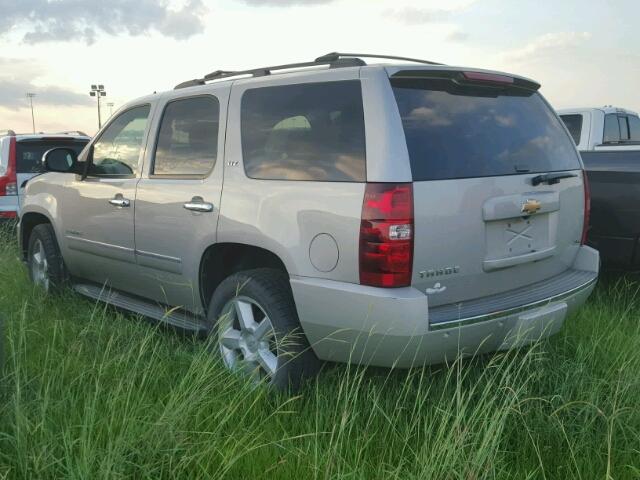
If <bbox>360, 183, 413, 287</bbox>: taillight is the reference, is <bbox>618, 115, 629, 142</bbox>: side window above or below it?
above

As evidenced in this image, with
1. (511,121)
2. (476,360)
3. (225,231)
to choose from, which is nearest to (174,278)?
(225,231)

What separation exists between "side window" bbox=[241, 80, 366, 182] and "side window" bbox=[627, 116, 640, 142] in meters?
7.47

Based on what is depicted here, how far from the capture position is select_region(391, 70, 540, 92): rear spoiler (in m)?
3.11

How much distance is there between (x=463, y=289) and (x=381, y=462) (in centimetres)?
97

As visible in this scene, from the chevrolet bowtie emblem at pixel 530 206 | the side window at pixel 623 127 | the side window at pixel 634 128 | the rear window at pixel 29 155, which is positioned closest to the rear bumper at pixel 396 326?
the chevrolet bowtie emblem at pixel 530 206

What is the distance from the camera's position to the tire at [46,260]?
5410mm

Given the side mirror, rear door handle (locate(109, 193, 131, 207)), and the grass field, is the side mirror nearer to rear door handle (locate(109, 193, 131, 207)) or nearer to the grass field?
rear door handle (locate(109, 193, 131, 207))

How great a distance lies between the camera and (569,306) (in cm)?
361

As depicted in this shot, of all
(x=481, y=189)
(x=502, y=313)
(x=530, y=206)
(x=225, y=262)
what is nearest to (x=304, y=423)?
(x=502, y=313)

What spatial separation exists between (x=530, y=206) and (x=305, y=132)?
1.25 m

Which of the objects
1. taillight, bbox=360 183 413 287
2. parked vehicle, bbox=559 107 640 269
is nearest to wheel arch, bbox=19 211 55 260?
taillight, bbox=360 183 413 287

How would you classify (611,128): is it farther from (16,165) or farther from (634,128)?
(16,165)

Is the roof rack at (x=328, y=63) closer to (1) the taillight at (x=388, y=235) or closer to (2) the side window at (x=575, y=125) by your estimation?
(1) the taillight at (x=388, y=235)

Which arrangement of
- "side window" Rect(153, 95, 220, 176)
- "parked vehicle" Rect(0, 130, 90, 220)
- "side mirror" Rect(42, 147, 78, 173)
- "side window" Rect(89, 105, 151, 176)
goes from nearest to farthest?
1. "side window" Rect(153, 95, 220, 176)
2. "side window" Rect(89, 105, 151, 176)
3. "side mirror" Rect(42, 147, 78, 173)
4. "parked vehicle" Rect(0, 130, 90, 220)
